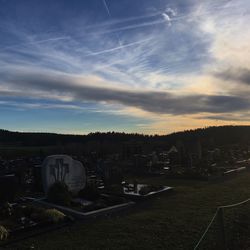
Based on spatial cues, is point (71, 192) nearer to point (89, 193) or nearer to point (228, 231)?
point (89, 193)

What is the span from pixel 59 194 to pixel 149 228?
15.8ft

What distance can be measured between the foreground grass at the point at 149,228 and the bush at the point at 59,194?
2553 millimetres

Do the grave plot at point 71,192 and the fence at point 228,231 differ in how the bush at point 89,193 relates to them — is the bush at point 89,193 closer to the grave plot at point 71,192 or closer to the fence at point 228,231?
the grave plot at point 71,192

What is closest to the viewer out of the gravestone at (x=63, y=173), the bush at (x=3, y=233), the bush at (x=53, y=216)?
the bush at (x=3, y=233)

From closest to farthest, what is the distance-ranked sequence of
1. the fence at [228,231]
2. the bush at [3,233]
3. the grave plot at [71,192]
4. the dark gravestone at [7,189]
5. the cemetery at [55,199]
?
the fence at [228,231] < the bush at [3,233] < the cemetery at [55,199] < the grave plot at [71,192] < the dark gravestone at [7,189]

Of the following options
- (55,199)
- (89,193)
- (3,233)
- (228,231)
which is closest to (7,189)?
(55,199)

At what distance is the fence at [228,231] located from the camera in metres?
7.39

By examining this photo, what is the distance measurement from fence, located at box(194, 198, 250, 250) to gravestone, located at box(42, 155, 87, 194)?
616 centimetres

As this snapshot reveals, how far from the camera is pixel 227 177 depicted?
20.8 meters

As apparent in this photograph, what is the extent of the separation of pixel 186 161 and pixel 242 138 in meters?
40.9

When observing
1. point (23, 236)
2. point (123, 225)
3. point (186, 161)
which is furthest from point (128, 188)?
point (186, 161)

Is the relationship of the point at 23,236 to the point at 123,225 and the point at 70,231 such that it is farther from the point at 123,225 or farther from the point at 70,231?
the point at 123,225

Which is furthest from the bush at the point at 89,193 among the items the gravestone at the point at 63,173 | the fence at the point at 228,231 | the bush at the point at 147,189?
the fence at the point at 228,231

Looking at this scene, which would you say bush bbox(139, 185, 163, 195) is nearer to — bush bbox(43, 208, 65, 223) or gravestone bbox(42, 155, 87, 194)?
gravestone bbox(42, 155, 87, 194)
